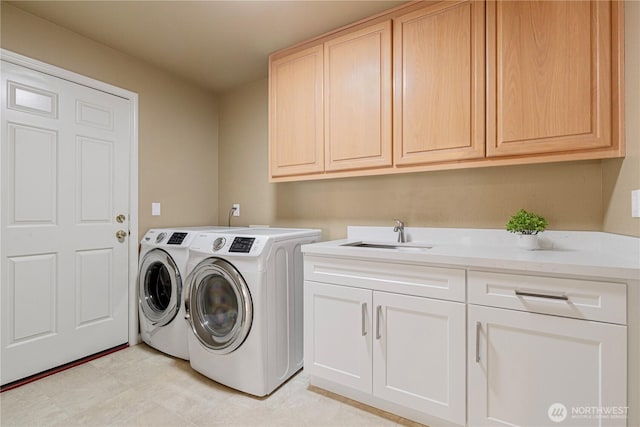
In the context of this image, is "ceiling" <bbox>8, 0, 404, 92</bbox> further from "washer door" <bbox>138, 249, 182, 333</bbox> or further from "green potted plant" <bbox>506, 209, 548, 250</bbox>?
"washer door" <bbox>138, 249, 182, 333</bbox>

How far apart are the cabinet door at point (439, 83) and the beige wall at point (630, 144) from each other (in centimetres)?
54

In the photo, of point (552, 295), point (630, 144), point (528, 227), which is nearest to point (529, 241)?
point (528, 227)

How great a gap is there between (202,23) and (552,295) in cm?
253

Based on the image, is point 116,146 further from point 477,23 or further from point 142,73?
point 477,23

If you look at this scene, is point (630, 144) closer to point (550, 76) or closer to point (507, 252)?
point (550, 76)

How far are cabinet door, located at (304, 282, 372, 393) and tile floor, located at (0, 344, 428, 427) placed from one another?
0.52 feet

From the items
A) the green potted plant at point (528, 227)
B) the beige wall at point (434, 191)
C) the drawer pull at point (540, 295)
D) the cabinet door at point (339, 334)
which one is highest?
the beige wall at point (434, 191)

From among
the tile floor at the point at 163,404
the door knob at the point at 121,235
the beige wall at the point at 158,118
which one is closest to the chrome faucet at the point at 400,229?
the tile floor at the point at 163,404

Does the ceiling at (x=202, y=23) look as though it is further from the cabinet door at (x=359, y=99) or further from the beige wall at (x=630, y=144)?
the beige wall at (x=630, y=144)

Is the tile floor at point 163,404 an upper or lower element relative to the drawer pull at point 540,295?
lower

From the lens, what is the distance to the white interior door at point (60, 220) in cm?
180

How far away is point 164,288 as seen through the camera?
2.32 m

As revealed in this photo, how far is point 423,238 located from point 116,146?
248 cm

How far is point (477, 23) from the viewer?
1.52m
